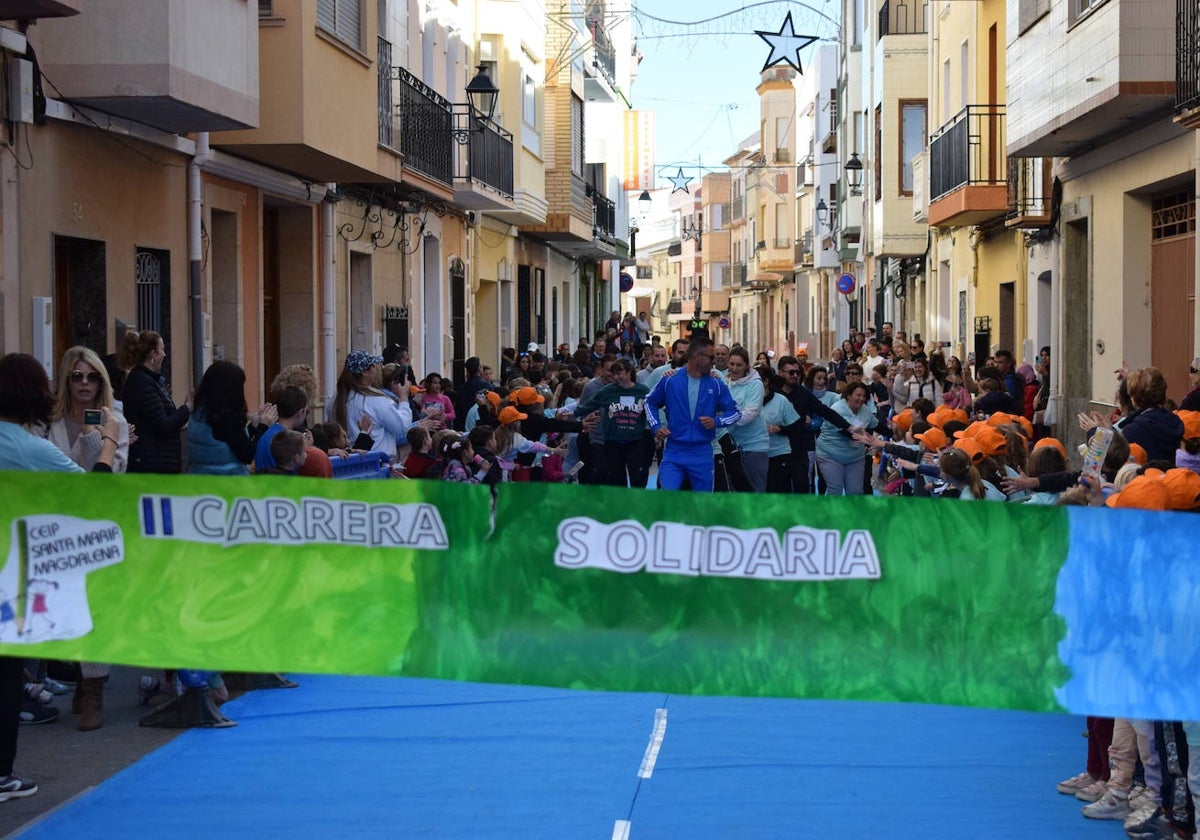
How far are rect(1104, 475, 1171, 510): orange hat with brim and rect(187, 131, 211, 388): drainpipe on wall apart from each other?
10.1 meters

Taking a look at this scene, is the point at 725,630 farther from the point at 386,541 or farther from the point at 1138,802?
the point at 1138,802

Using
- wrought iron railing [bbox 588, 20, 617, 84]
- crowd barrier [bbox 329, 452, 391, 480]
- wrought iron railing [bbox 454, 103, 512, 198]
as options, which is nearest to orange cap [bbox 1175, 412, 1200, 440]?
crowd barrier [bbox 329, 452, 391, 480]

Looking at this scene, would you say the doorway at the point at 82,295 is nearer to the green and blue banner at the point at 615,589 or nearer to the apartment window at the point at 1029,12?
the green and blue banner at the point at 615,589

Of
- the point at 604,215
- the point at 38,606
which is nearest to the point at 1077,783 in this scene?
the point at 38,606


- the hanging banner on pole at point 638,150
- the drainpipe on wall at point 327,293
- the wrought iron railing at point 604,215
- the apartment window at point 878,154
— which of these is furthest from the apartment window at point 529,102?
the hanging banner on pole at point 638,150

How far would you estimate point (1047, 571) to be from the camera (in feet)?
19.0

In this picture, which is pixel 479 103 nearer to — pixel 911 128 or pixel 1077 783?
pixel 911 128

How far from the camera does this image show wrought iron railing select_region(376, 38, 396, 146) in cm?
1981

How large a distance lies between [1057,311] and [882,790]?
15.7 m

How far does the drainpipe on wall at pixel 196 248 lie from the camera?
15281 mm

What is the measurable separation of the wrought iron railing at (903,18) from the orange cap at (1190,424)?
28716 millimetres

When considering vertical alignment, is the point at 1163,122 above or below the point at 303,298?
above

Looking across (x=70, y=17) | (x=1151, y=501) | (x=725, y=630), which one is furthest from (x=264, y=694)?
(x=70, y=17)

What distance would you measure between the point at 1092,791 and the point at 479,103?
22120 millimetres
